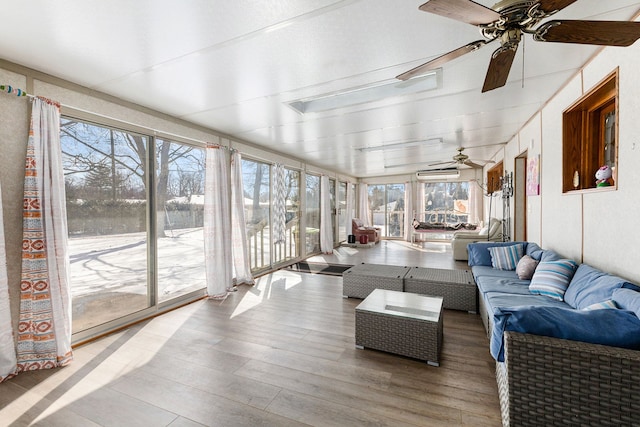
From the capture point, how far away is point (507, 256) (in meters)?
3.63

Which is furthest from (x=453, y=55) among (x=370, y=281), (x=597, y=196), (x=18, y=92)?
(x=18, y=92)

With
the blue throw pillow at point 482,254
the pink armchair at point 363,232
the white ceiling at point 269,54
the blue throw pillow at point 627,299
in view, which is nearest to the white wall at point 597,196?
the white ceiling at point 269,54

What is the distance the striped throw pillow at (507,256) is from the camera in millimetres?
3574

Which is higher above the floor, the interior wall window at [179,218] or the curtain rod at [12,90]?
the curtain rod at [12,90]

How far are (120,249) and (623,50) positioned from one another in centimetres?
462

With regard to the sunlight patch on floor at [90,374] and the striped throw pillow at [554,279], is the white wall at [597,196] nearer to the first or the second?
the striped throw pillow at [554,279]

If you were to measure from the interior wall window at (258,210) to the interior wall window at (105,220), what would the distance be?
187cm

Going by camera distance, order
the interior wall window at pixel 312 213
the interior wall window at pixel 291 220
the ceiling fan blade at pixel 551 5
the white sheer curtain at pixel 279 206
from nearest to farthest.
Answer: the ceiling fan blade at pixel 551 5
the white sheer curtain at pixel 279 206
the interior wall window at pixel 291 220
the interior wall window at pixel 312 213

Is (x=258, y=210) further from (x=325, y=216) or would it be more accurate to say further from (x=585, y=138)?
(x=585, y=138)

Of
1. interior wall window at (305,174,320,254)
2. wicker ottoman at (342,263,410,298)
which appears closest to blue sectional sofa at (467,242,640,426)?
wicker ottoman at (342,263,410,298)

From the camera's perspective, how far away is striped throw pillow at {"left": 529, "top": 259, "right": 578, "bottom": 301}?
2432mm

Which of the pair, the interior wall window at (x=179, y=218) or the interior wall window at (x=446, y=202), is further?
the interior wall window at (x=446, y=202)

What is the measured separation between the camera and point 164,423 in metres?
1.67

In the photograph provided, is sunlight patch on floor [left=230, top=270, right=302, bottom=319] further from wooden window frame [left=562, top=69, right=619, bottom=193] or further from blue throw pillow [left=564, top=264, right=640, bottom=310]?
wooden window frame [left=562, top=69, right=619, bottom=193]
